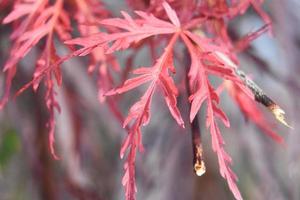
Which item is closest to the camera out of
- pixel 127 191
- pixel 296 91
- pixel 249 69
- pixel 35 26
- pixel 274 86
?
pixel 127 191

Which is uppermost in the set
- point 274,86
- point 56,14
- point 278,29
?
point 56,14

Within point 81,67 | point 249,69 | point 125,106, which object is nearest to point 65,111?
A: point 81,67

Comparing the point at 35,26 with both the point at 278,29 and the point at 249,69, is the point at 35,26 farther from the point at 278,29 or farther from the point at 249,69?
the point at 249,69

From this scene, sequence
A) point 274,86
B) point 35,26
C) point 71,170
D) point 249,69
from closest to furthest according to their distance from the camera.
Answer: point 35,26
point 71,170
point 249,69
point 274,86

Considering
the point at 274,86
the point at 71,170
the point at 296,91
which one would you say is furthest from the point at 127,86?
the point at 274,86

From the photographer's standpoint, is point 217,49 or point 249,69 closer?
point 217,49

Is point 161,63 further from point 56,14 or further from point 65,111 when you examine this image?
point 65,111

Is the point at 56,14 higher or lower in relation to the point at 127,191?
higher
